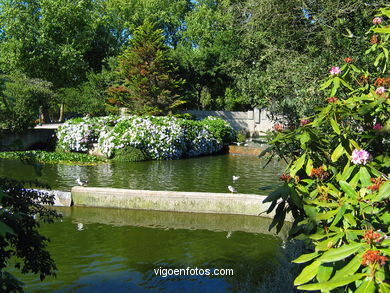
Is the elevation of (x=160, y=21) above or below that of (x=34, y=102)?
above

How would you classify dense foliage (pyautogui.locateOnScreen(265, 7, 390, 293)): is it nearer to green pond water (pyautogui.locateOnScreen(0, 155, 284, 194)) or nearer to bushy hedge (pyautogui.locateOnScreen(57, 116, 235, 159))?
green pond water (pyautogui.locateOnScreen(0, 155, 284, 194))

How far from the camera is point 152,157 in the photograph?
17812mm

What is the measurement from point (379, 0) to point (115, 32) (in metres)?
39.9

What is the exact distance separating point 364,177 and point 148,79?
78.8 ft

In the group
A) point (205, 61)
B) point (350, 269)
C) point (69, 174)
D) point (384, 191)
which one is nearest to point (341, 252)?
point (350, 269)

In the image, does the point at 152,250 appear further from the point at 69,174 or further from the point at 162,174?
the point at 69,174

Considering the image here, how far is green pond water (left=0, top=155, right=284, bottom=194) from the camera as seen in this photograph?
11633 mm

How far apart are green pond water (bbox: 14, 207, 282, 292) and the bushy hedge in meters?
8.87

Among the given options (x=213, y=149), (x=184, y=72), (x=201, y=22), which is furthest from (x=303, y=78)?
(x=201, y=22)

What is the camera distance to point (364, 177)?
8.34 feet

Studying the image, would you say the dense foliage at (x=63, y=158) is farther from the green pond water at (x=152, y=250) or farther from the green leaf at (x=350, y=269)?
the green leaf at (x=350, y=269)

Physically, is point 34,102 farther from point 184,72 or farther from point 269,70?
point 269,70

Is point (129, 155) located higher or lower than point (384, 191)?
lower

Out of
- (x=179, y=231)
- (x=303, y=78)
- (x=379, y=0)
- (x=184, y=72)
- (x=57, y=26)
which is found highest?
(x=57, y=26)
